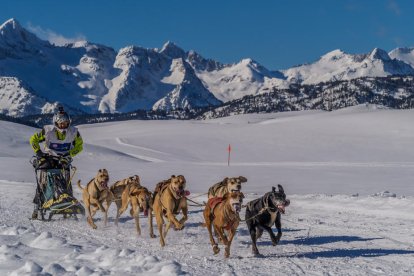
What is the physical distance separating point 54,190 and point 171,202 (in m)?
3.63

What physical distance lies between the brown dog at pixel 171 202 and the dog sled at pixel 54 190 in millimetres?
2700

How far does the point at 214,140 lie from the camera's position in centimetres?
6334

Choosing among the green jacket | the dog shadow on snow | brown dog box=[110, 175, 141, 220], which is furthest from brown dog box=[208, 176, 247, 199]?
the green jacket

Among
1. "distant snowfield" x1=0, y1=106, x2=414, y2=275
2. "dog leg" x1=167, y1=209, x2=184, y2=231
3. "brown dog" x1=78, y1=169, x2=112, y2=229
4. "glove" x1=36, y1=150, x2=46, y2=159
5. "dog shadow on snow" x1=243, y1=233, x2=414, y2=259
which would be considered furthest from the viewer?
"glove" x1=36, y1=150, x2=46, y2=159

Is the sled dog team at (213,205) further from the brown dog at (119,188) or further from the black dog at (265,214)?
the brown dog at (119,188)

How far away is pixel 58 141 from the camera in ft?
36.9

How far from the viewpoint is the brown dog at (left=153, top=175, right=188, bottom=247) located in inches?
335

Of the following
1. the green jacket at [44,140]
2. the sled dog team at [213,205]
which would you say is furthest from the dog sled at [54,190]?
the sled dog team at [213,205]

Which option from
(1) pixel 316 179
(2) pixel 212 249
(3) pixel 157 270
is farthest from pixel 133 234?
(1) pixel 316 179

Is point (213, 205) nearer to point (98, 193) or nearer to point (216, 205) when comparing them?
point (216, 205)

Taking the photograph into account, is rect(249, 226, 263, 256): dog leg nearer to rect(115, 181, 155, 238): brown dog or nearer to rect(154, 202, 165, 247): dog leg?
Answer: rect(154, 202, 165, 247): dog leg

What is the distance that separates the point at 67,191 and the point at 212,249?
424 cm

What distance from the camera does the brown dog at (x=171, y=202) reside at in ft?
27.9

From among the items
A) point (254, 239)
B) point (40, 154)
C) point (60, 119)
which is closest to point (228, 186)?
point (254, 239)
